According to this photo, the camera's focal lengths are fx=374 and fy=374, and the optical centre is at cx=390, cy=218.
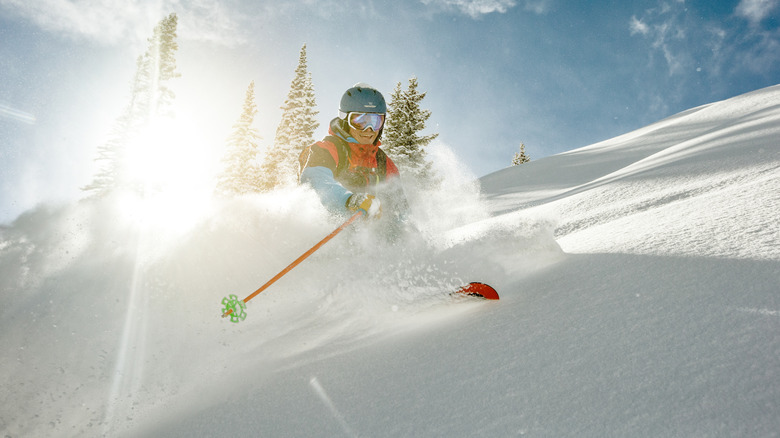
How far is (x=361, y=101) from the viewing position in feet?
15.7

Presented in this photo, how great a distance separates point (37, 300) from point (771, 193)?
5790 millimetres

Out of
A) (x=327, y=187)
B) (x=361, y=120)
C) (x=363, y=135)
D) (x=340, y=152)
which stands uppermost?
(x=361, y=120)

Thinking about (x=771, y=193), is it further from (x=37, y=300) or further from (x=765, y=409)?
(x=37, y=300)

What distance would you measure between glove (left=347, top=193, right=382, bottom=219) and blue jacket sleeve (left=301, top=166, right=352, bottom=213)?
0.09 m

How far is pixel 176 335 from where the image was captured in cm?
298

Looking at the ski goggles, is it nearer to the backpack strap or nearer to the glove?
the backpack strap

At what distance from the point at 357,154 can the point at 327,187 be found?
0.82 metres

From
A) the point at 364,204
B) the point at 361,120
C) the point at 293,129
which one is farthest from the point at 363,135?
the point at 293,129

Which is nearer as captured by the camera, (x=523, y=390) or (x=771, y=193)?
(x=523, y=390)

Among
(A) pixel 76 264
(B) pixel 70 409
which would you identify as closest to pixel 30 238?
(A) pixel 76 264

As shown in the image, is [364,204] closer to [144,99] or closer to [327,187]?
[327,187]

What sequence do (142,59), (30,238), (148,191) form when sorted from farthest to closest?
1. (142,59)
2. (148,191)
3. (30,238)

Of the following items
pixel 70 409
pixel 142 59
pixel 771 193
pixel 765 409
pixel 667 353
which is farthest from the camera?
pixel 142 59

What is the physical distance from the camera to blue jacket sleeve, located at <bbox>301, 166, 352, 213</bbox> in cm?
409
